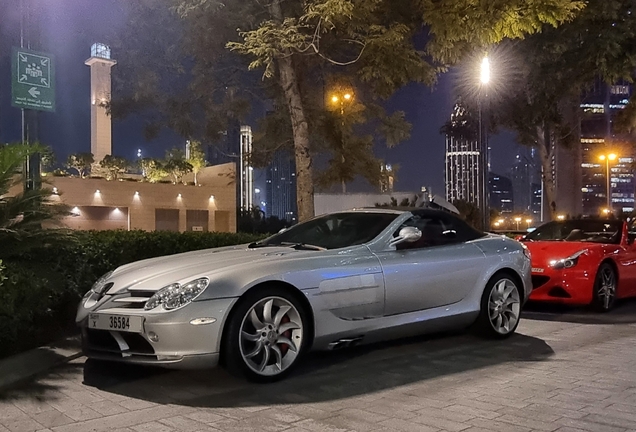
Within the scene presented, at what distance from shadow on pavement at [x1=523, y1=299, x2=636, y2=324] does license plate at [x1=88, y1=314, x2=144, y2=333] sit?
5704 mm

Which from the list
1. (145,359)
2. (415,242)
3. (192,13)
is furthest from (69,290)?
(192,13)

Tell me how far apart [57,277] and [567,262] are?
6432 millimetres

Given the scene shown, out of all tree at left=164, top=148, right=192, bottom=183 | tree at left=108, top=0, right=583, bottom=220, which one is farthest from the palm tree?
tree at left=164, top=148, right=192, bottom=183

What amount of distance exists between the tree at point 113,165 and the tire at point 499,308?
95.5 ft

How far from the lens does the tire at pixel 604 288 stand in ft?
29.8

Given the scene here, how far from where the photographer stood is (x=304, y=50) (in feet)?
37.0

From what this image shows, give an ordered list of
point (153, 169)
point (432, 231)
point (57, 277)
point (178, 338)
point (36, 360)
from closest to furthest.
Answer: point (178, 338) → point (36, 360) → point (57, 277) → point (432, 231) → point (153, 169)

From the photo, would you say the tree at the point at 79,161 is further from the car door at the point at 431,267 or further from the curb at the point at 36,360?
the car door at the point at 431,267

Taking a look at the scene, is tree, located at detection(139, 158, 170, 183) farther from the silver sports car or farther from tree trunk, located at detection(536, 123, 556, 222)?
the silver sports car

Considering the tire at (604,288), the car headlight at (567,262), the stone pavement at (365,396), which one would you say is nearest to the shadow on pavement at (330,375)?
the stone pavement at (365,396)

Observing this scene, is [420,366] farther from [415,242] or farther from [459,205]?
[459,205]

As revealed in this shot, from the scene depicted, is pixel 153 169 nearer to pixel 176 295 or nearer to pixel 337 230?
pixel 337 230

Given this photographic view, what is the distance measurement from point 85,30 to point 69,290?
8.07 metres

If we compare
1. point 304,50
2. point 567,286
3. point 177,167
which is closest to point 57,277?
point 567,286
